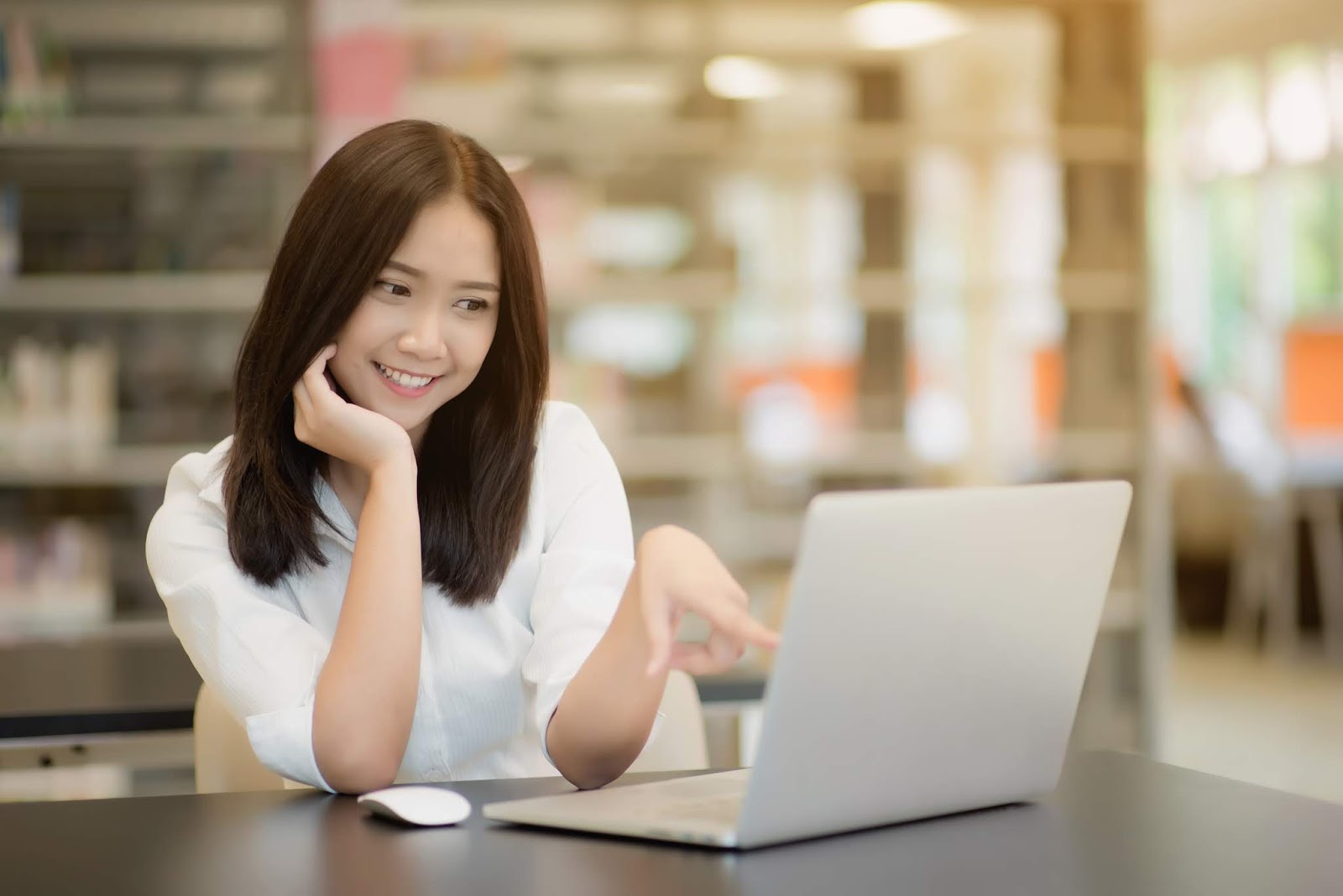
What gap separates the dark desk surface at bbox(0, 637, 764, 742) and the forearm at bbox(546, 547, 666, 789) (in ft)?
2.27

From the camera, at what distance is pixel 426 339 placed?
145 cm

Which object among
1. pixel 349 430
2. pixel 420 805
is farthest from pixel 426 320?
pixel 420 805

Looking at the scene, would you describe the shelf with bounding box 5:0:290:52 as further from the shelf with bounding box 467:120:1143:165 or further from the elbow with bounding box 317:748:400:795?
the elbow with bounding box 317:748:400:795

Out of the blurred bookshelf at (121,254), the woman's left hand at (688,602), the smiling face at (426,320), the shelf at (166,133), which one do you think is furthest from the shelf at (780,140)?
the woman's left hand at (688,602)

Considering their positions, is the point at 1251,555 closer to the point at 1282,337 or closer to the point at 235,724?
the point at 1282,337

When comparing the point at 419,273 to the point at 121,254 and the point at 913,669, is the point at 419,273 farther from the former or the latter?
the point at 121,254

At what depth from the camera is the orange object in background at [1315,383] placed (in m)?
8.25

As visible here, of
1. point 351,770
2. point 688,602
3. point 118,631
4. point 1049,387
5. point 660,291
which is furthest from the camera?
point 1049,387

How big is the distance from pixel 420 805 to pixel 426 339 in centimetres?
50

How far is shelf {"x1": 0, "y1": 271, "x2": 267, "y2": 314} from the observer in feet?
13.4

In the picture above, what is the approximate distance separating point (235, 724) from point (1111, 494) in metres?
0.99

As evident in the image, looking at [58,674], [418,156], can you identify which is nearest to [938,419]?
[58,674]

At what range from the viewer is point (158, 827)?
1.11 m

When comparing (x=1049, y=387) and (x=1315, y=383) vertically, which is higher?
(x=1049, y=387)
